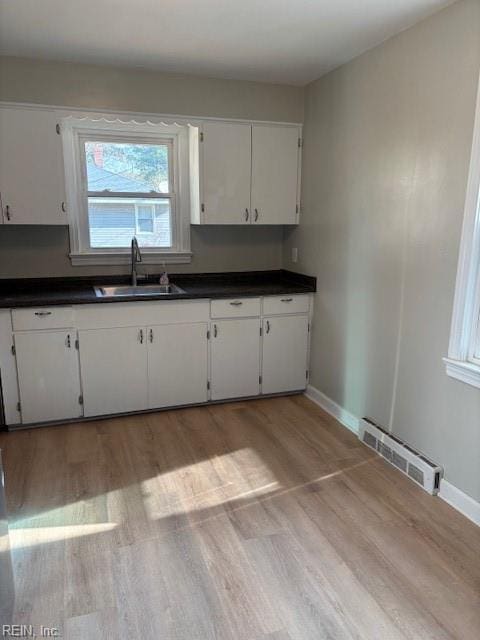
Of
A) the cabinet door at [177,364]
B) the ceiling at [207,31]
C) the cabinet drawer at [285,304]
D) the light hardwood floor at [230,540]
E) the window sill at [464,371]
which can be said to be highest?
the ceiling at [207,31]

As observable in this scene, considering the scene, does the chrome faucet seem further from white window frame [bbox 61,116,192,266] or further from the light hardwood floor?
the light hardwood floor

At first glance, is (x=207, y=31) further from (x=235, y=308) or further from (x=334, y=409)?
(x=334, y=409)

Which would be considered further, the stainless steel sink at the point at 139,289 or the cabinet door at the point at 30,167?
the stainless steel sink at the point at 139,289

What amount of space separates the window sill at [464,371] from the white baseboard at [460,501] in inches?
22.5

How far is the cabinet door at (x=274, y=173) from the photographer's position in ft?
11.9

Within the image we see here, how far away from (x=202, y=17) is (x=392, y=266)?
1.70 meters

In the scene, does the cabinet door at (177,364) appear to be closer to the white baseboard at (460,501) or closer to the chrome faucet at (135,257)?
the chrome faucet at (135,257)

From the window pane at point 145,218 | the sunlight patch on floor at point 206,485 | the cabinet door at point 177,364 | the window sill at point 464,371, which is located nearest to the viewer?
the window sill at point 464,371

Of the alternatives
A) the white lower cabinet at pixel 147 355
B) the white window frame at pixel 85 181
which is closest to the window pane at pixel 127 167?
the white window frame at pixel 85 181

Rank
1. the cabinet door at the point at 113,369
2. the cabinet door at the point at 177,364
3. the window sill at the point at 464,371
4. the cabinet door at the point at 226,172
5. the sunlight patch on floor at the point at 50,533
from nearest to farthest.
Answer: the sunlight patch on floor at the point at 50,533, the window sill at the point at 464,371, the cabinet door at the point at 113,369, the cabinet door at the point at 177,364, the cabinet door at the point at 226,172

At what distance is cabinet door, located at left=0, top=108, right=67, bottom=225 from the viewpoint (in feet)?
10.1

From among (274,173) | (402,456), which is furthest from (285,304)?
(402,456)

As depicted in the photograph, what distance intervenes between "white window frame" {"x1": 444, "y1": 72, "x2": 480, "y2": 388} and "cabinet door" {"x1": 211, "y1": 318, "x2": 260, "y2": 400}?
5.14 ft

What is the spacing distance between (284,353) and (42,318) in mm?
1801
